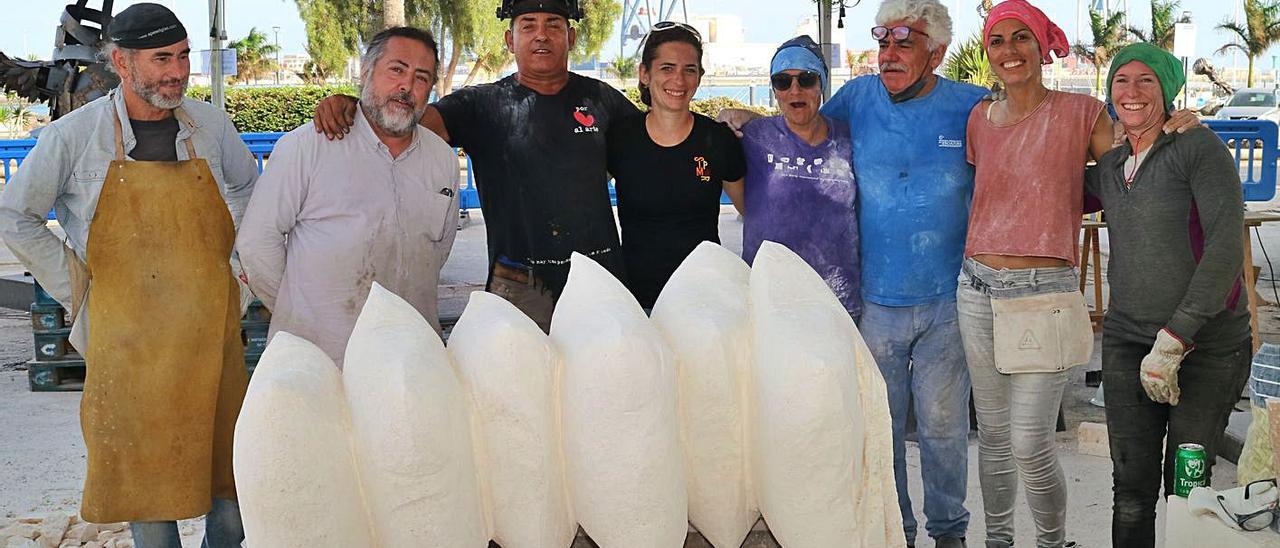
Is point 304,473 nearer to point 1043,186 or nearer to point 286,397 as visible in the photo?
point 286,397

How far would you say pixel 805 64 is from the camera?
324 centimetres

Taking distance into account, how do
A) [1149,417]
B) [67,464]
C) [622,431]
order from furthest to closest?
[67,464]
[1149,417]
[622,431]

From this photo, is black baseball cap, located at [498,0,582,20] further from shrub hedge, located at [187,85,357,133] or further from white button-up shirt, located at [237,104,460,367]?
shrub hedge, located at [187,85,357,133]

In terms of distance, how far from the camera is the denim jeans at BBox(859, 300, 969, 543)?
327 cm

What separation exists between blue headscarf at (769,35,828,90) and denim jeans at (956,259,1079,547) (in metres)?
0.73

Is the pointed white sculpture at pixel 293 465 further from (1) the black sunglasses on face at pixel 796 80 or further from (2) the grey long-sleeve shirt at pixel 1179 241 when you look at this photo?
(2) the grey long-sleeve shirt at pixel 1179 241

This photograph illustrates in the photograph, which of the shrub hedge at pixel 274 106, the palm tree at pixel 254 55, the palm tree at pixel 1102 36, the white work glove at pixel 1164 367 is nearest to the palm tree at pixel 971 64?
the shrub hedge at pixel 274 106

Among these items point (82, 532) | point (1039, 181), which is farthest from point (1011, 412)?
point (82, 532)

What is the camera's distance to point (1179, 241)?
2760 millimetres

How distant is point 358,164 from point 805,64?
132cm

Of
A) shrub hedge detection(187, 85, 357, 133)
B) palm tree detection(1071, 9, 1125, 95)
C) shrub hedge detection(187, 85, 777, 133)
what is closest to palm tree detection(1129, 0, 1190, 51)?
palm tree detection(1071, 9, 1125, 95)

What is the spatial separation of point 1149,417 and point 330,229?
222 cm

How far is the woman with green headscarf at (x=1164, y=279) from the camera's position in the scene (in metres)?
2.69

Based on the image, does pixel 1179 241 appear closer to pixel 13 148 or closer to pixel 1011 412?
pixel 1011 412
